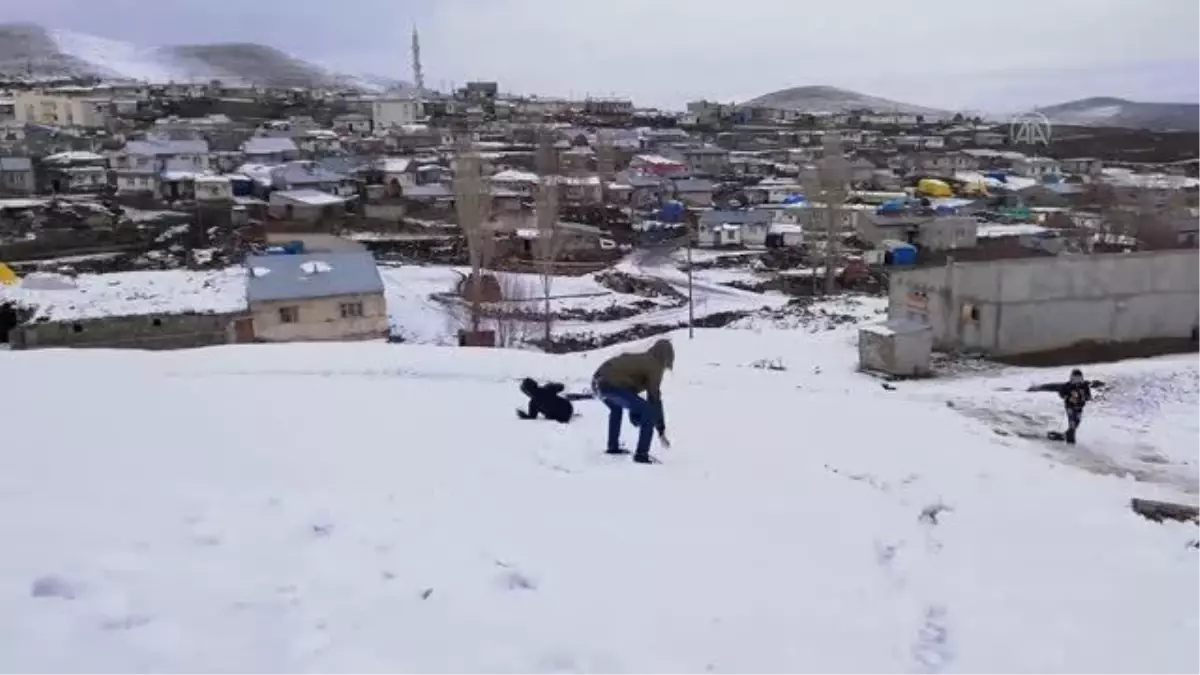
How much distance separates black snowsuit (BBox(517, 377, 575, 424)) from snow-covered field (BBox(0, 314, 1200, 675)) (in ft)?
0.89

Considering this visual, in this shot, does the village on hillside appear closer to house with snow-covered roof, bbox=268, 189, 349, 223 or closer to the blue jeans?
house with snow-covered roof, bbox=268, 189, 349, 223

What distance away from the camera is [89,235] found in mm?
40406

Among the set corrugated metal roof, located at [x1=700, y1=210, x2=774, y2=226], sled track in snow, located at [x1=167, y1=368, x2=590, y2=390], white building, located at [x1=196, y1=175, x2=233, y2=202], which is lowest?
sled track in snow, located at [x1=167, y1=368, x2=590, y2=390]

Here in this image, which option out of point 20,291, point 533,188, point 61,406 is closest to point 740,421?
point 61,406

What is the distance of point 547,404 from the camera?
27.5ft

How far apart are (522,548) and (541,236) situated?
1156 inches

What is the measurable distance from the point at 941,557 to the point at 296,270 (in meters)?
21.4

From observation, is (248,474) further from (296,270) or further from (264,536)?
(296,270)

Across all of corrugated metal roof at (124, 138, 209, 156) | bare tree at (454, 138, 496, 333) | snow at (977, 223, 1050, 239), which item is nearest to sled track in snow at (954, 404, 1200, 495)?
bare tree at (454, 138, 496, 333)

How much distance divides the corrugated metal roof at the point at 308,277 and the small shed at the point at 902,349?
13525 mm

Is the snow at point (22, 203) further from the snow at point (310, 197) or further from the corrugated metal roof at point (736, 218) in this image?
the corrugated metal roof at point (736, 218)

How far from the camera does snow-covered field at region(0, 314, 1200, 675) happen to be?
377cm

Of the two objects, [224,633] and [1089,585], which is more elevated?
[224,633]

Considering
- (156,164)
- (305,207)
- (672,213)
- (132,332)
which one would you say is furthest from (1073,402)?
(156,164)
